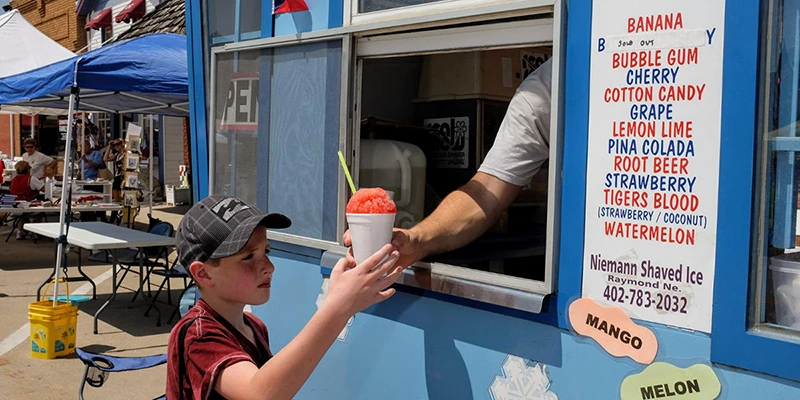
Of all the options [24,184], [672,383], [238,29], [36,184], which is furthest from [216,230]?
[36,184]

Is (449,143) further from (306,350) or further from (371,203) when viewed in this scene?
(306,350)

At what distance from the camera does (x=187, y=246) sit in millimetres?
2031

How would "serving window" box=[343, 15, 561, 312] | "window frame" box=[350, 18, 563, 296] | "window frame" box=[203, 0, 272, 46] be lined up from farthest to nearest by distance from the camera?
"window frame" box=[203, 0, 272, 46], "serving window" box=[343, 15, 561, 312], "window frame" box=[350, 18, 563, 296]

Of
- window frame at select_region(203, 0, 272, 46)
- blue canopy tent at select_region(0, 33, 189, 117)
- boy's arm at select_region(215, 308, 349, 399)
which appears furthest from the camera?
blue canopy tent at select_region(0, 33, 189, 117)

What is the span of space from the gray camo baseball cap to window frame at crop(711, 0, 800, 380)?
47.4 inches

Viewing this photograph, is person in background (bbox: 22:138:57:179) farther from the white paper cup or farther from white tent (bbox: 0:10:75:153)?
the white paper cup

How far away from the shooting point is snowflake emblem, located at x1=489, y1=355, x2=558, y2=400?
2.51 m

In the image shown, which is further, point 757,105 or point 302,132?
point 302,132

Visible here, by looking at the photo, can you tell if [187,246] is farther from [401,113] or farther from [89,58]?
[89,58]

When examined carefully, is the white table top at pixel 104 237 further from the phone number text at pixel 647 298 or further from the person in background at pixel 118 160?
the person in background at pixel 118 160

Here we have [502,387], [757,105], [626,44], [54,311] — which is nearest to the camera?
[757,105]

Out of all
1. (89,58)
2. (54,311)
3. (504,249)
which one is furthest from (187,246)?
(89,58)

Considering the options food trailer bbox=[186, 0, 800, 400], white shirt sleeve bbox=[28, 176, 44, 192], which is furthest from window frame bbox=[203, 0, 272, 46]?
white shirt sleeve bbox=[28, 176, 44, 192]

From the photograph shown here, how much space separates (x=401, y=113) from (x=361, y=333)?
1387 millimetres
